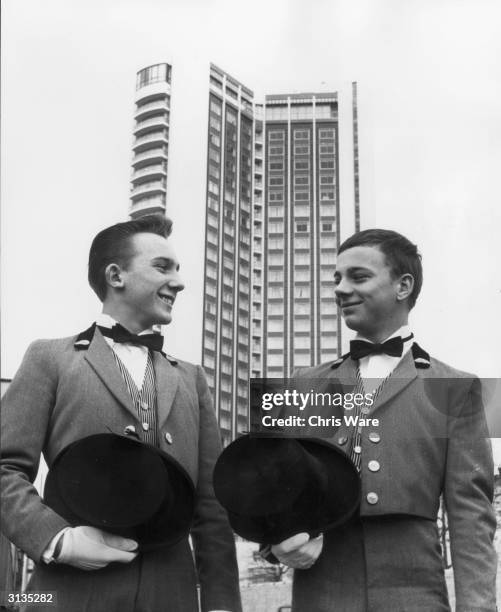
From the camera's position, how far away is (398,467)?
2467mm

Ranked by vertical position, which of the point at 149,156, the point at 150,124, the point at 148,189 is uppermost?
the point at 150,124

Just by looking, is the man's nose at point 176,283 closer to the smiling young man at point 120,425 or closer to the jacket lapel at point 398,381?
the smiling young man at point 120,425

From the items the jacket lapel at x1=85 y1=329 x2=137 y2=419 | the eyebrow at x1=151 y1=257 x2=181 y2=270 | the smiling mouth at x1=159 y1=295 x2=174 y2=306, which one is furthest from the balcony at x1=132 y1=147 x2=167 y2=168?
the jacket lapel at x1=85 y1=329 x2=137 y2=419

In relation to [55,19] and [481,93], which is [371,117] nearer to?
[481,93]

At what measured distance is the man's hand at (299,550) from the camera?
92.6 inches

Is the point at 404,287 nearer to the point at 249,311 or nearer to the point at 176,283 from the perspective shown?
the point at 249,311

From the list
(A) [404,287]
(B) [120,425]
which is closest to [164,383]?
(B) [120,425]

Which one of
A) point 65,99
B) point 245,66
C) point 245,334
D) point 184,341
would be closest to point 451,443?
point 245,334

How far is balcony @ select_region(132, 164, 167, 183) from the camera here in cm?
300

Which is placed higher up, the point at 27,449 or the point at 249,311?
the point at 249,311

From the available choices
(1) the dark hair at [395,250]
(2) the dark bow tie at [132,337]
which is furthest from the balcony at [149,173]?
(1) the dark hair at [395,250]

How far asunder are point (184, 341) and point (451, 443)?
2.92 feet

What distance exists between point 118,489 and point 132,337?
20.8 inches

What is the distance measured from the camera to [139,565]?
238 cm
